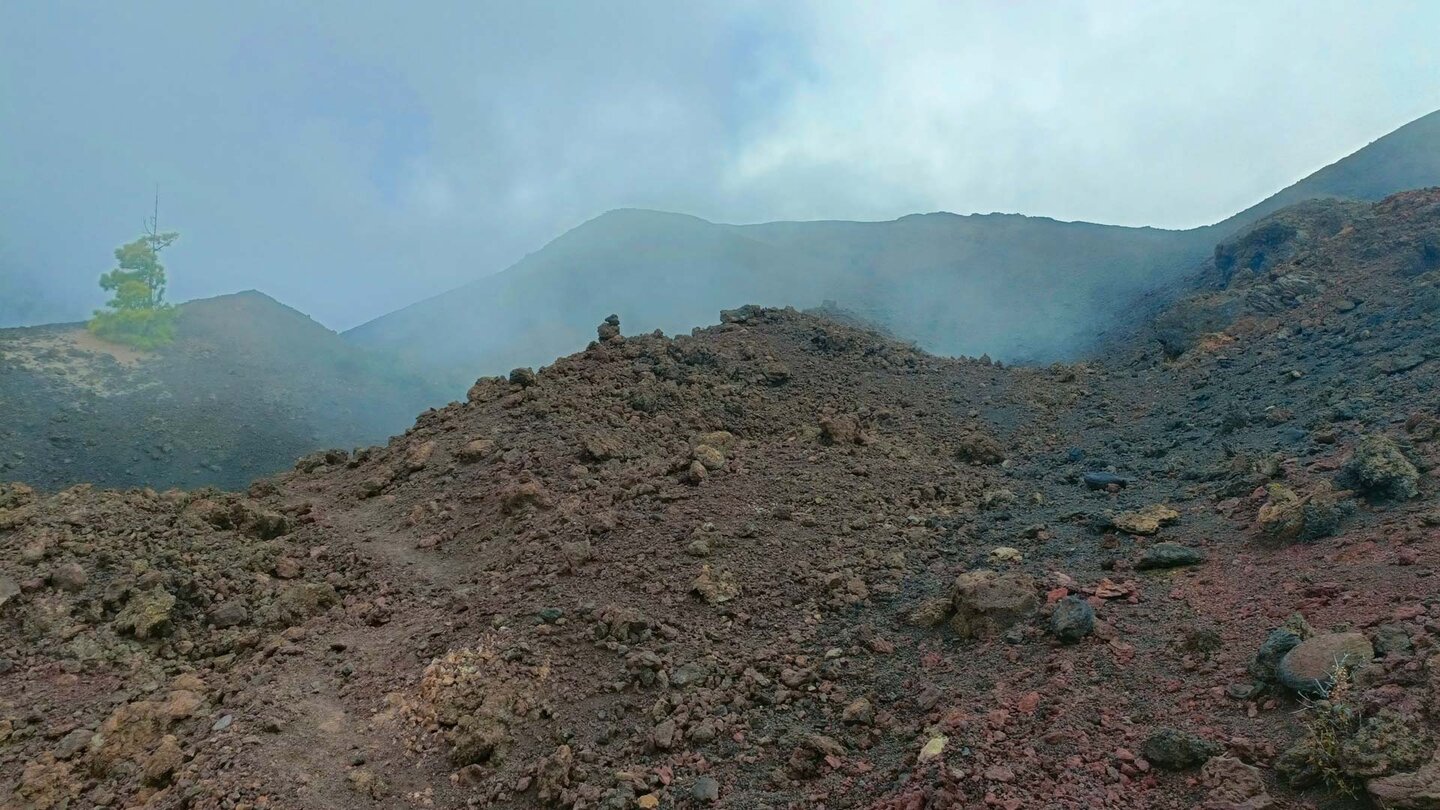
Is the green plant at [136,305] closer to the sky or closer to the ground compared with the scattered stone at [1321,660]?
closer to the sky

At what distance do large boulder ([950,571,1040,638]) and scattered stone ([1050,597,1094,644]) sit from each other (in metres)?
0.33

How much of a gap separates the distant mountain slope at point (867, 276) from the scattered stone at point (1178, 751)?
23192 mm

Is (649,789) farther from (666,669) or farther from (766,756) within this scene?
(666,669)

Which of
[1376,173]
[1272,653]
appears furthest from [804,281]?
[1272,653]

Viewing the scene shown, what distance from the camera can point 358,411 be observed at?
34.7 meters

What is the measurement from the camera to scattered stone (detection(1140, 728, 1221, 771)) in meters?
3.15

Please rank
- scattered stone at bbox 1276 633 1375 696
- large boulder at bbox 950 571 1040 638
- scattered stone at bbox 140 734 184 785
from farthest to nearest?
large boulder at bbox 950 571 1040 638 < scattered stone at bbox 140 734 184 785 < scattered stone at bbox 1276 633 1375 696

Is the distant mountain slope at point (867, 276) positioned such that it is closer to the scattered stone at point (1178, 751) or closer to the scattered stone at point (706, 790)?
the scattered stone at point (1178, 751)

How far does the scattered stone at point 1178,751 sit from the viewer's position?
315cm

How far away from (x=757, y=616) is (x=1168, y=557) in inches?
122

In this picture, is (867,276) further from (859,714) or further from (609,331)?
(859,714)

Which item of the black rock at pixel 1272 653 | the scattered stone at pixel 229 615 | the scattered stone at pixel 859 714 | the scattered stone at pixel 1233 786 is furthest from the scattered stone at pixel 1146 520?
the scattered stone at pixel 229 615

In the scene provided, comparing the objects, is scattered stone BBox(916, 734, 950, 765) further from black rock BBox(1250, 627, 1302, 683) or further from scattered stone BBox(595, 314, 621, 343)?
scattered stone BBox(595, 314, 621, 343)

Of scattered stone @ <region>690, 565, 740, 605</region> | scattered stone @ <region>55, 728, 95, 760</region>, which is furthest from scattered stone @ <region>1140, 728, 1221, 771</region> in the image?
scattered stone @ <region>55, 728, 95, 760</region>
